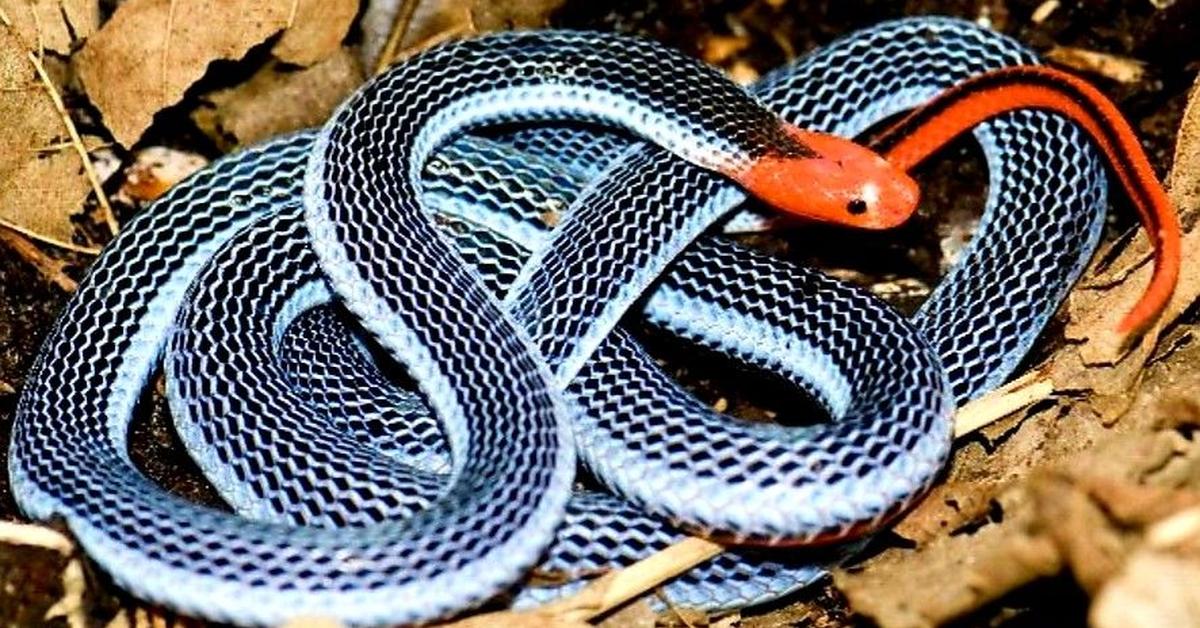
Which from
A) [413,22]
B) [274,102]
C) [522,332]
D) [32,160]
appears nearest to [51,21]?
[32,160]

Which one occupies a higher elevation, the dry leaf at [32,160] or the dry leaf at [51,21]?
the dry leaf at [51,21]

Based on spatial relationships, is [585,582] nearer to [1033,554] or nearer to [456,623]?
[456,623]

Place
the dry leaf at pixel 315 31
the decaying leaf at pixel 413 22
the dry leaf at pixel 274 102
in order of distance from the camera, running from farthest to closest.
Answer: the decaying leaf at pixel 413 22 < the dry leaf at pixel 274 102 < the dry leaf at pixel 315 31

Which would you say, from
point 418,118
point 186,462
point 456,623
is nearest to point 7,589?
point 186,462

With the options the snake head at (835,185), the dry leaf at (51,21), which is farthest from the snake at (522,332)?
Result: the dry leaf at (51,21)

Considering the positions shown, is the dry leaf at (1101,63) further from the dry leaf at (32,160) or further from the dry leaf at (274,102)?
the dry leaf at (32,160)

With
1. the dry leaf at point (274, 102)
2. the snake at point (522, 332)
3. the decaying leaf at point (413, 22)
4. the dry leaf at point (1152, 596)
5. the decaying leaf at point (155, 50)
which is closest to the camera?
the dry leaf at point (1152, 596)

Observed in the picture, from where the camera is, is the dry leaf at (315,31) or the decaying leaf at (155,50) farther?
the dry leaf at (315,31)

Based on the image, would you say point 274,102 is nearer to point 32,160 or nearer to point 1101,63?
point 32,160
